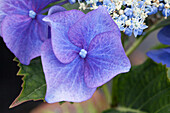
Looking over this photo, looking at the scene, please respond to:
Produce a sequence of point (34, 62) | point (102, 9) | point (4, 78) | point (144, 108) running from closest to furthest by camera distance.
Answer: point (102, 9), point (34, 62), point (144, 108), point (4, 78)

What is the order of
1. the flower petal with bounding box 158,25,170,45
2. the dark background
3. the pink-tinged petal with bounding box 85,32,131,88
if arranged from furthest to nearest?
the dark background → the flower petal with bounding box 158,25,170,45 → the pink-tinged petal with bounding box 85,32,131,88

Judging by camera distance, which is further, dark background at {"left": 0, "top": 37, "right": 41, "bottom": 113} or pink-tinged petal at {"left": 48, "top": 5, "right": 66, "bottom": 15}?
dark background at {"left": 0, "top": 37, "right": 41, "bottom": 113}

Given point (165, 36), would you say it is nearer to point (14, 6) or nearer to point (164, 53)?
point (164, 53)

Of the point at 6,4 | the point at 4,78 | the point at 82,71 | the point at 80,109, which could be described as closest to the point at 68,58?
the point at 82,71

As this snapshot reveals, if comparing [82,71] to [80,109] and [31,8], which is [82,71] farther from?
[80,109]

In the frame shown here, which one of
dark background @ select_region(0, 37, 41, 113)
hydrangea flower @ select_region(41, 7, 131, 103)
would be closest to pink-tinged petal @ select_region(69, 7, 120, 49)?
hydrangea flower @ select_region(41, 7, 131, 103)

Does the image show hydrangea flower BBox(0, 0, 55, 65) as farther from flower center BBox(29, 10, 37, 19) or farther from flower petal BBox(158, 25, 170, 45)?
flower petal BBox(158, 25, 170, 45)
